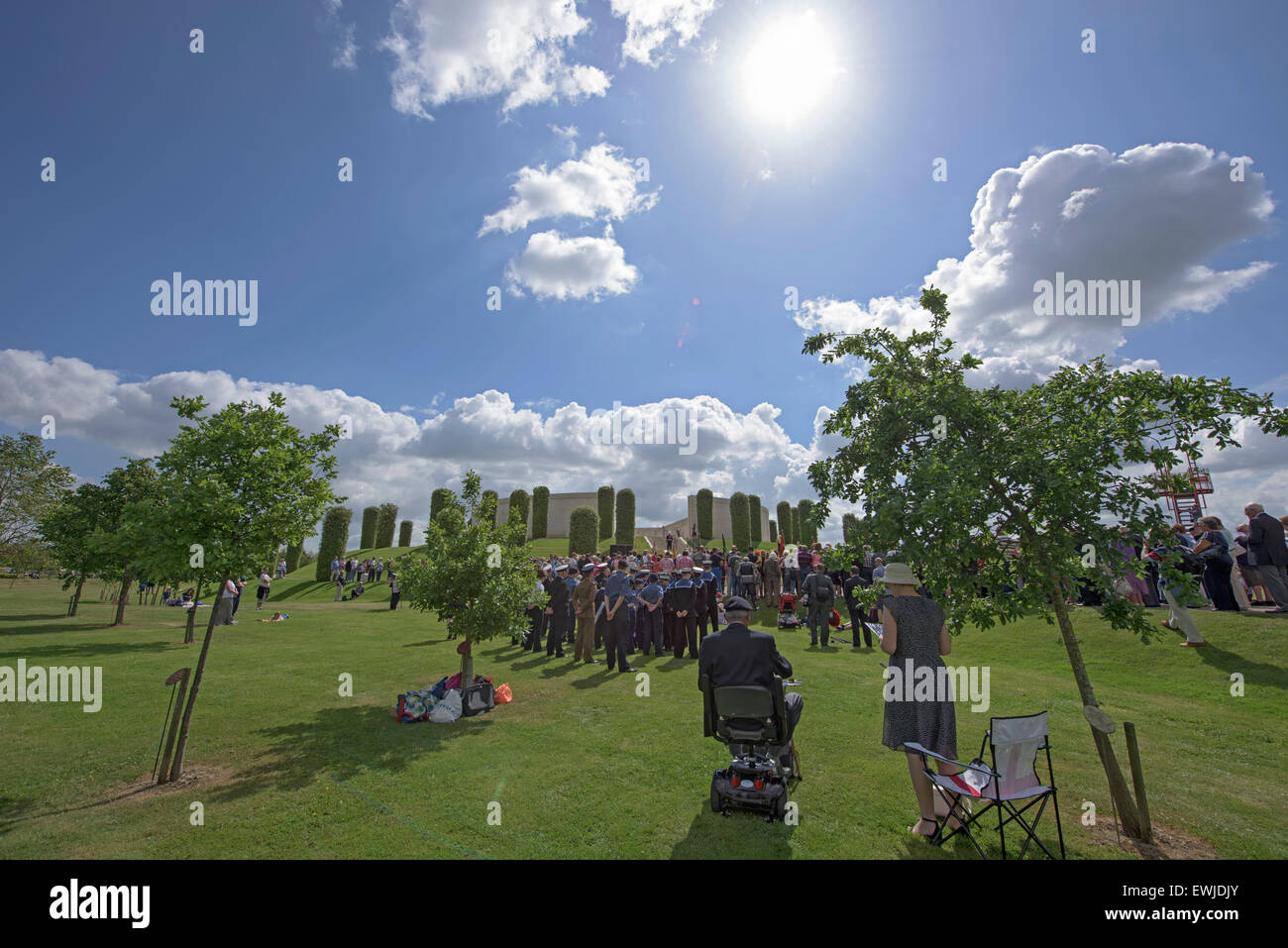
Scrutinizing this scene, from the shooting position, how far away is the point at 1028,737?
430cm

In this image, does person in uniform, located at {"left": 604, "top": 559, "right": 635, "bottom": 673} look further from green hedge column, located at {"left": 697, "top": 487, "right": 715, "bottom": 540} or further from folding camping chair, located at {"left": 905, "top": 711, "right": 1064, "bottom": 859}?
green hedge column, located at {"left": 697, "top": 487, "right": 715, "bottom": 540}

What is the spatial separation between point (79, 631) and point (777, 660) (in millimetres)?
24343

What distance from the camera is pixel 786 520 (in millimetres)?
53938

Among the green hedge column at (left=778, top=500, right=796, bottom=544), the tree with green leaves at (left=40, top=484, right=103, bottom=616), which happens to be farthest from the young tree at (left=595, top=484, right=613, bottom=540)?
the tree with green leaves at (left=40, top=484, right=103, bottom=616)

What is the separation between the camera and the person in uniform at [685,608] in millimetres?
13391

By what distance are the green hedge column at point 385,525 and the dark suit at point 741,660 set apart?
51.5 meters

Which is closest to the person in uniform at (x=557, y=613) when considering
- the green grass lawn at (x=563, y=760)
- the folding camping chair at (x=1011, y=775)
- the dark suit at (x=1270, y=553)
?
the green grass lawn at (x=563, y=760)

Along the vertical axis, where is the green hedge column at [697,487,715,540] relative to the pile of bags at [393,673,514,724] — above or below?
above

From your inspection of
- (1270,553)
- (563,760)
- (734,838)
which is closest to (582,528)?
(563,760)

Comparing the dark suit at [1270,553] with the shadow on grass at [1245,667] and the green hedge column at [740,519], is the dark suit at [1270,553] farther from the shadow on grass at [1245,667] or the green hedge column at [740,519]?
the green hedge column at [740,519]

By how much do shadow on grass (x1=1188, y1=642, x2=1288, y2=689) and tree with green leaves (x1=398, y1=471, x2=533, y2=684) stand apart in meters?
13.3

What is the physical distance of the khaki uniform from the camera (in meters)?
13.3

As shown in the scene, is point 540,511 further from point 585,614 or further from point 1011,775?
point 1011,775
